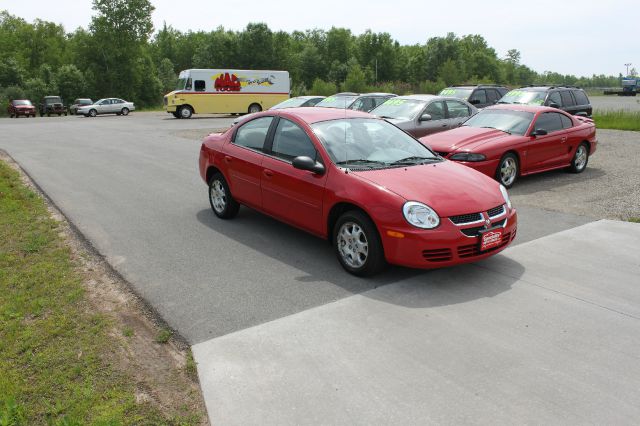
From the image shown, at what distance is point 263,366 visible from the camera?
3.71 meters

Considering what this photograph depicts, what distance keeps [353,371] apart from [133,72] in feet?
252

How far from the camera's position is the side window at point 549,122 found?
10.6 metres

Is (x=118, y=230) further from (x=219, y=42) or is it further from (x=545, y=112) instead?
(x=219, y=42)

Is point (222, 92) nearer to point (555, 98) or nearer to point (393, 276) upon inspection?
point (555, 98)

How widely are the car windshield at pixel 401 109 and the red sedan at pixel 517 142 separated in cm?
226

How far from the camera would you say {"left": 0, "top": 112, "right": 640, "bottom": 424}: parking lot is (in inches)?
130

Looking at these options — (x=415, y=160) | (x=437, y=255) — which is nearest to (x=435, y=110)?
(x=415, y=160)

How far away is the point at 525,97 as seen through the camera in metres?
17.0

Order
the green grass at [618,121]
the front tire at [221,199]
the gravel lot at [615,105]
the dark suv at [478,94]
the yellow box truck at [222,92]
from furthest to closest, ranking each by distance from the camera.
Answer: the gravel lot at [615,105], the yellow box truck at [222,92], the green grass at [618,121], the dark suv at [478,94], the front tire at [221,199]

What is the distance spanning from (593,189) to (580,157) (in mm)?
1879

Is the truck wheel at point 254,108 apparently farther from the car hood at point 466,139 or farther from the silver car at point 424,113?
the car hood at point 466,139

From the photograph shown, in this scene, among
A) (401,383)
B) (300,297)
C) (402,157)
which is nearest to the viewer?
(401,383)

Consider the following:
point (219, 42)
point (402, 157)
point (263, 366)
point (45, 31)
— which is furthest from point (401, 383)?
point (45, 31)

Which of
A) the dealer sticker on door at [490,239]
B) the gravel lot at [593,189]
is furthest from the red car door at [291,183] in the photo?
the gravel lot at [593,189]
